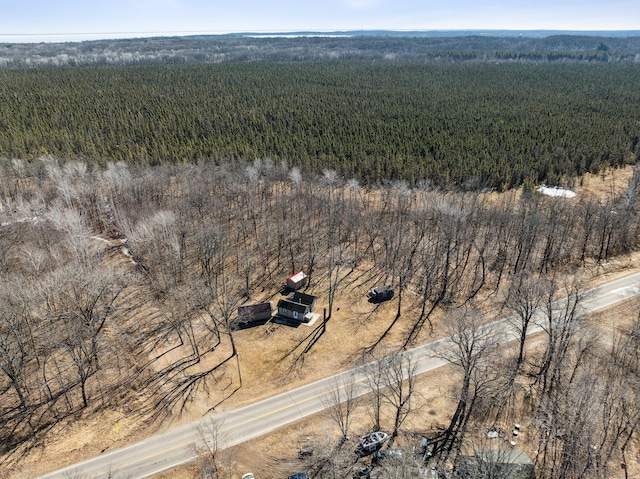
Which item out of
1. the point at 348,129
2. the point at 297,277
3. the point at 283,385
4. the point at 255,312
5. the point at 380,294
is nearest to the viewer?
the point at 283,385

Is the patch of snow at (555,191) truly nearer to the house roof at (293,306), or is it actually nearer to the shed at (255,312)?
the house roof at (293,306)

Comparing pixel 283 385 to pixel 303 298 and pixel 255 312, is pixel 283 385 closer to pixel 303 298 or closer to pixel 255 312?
pixel 255 312

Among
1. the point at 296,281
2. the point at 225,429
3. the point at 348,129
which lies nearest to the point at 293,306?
the point at 296,281

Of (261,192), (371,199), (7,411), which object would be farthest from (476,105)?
(7,411)

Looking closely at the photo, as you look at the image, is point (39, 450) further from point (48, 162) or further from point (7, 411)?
point (48, 162)

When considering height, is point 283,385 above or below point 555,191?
below

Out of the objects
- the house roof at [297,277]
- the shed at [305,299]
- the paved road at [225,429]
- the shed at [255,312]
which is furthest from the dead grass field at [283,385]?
the house roof at [297,277]
